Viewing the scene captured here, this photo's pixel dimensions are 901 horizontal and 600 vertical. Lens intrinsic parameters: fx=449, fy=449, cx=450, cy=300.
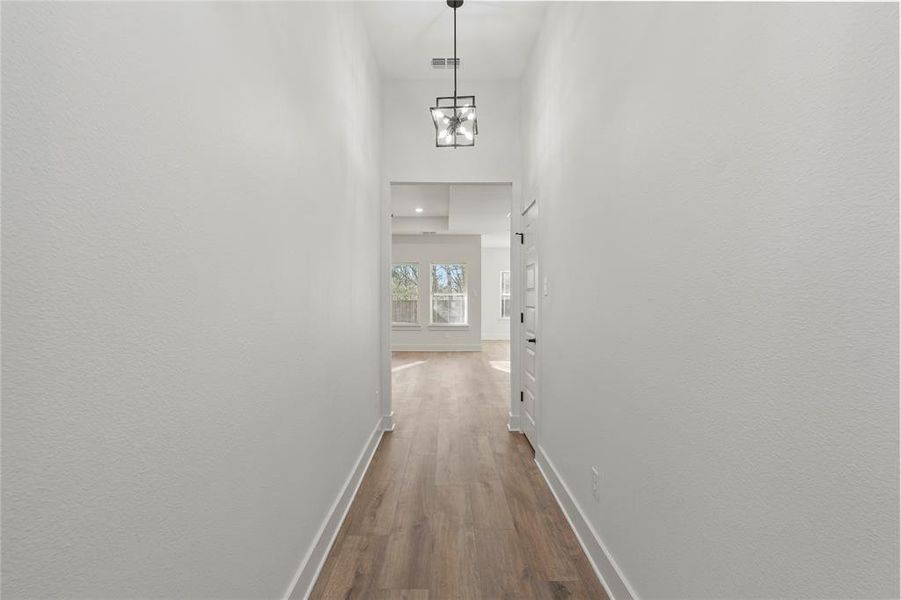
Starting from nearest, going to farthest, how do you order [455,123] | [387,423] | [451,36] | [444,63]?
[455,123], [451,36], [444,63], [387,423]

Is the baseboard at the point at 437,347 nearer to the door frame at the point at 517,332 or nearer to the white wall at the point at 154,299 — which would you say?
the door frame at the point at 517,332

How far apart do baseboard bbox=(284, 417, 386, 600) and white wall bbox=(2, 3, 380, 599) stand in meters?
0.07

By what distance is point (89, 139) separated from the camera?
2.40 ft

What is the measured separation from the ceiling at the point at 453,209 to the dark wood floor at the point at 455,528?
101 inches

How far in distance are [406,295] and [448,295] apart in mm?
980

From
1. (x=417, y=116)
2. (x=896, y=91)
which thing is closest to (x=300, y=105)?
(x=896, y=91)

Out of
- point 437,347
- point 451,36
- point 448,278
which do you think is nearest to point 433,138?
point 451,36

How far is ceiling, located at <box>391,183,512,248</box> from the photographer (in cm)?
609

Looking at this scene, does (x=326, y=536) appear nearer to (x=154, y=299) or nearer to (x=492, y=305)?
(x=154, y=299)

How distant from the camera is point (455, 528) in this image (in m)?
2.38

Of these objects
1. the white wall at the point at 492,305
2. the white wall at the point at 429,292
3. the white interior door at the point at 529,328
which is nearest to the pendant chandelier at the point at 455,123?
the white interior door at the point at 529,328

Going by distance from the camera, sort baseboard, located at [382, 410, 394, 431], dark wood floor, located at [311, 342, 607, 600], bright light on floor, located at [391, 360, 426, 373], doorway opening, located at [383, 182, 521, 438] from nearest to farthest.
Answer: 1. dark wood floor, located at [311, 342, 607, 600]
2. baseboard, located at [382, 410, 394, 431]
3. doorway opening, located at [383, 182, 521, 438]
4. bright light on floor, located at [391, 360, 426, 373]

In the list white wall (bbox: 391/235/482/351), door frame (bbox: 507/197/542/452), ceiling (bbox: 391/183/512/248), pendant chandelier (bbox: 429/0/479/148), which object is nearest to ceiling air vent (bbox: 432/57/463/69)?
pendant chandelier (bbox: 429/0/479/148)

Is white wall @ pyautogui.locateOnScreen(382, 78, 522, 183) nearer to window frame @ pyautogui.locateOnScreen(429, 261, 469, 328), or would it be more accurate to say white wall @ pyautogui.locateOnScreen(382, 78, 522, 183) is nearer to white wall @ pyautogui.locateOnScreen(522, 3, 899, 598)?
white wall @ pyautogui.locateOnScreen(522, 3, 899, 598)
